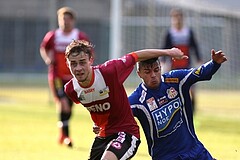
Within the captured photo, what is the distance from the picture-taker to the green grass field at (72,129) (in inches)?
403

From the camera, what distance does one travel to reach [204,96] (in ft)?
73.6

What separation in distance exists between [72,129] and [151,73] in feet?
22.1

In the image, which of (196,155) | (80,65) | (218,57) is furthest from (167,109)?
(80,65)

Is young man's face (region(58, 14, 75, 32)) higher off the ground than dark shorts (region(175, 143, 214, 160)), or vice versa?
young man's face (region(58, 14, 75, 32))

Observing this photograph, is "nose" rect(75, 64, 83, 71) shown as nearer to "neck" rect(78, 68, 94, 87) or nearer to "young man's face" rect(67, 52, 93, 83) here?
"young man's face" rect(67, 52, 93, 83)

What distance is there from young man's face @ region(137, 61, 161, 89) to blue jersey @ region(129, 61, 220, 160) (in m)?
0.10

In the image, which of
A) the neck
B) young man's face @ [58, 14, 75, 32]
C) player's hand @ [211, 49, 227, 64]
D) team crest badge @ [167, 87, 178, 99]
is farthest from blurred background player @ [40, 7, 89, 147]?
player's hand @ [211, 49, 227, 64]

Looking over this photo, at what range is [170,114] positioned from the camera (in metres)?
7.09

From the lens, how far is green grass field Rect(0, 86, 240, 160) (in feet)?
33.6

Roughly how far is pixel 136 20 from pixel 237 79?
10.1 feet

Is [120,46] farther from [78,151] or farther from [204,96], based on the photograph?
[78,151]

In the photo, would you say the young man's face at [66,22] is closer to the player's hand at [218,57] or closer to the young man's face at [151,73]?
the young man's face at [151,73]

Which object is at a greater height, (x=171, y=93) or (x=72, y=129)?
(x=171, y=93)

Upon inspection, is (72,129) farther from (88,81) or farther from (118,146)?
(118,146)
